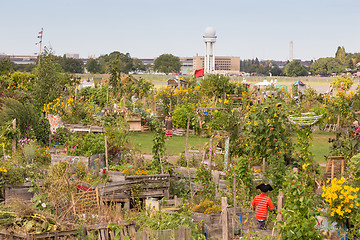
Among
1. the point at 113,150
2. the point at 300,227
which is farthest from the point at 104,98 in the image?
the point at 300,227

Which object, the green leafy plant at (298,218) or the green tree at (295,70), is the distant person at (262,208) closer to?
the green leafy plant at (298,218)

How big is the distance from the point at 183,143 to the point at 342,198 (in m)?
11.6

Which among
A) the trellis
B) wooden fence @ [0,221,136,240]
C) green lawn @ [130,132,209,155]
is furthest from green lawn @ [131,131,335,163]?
wooden fence @ [0,221,136,240]

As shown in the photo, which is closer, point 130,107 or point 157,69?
point 130,107

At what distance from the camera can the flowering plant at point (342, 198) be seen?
6.88m

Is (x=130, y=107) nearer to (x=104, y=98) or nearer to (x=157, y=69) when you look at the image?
(x=104, y=98)

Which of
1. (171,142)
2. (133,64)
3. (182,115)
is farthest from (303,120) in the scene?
(133,64)

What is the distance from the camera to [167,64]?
101750mm

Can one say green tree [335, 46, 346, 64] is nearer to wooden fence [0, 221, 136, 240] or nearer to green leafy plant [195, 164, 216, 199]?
green leafy plant [195, 164, 216, 199]

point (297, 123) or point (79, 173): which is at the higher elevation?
point (297, 123)

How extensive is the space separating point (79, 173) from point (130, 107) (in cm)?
1176

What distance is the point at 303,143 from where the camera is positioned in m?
10.7

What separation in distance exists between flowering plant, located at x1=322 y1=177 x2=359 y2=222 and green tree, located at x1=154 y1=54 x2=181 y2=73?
93.0m

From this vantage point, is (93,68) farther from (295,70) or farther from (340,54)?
(340,54)
